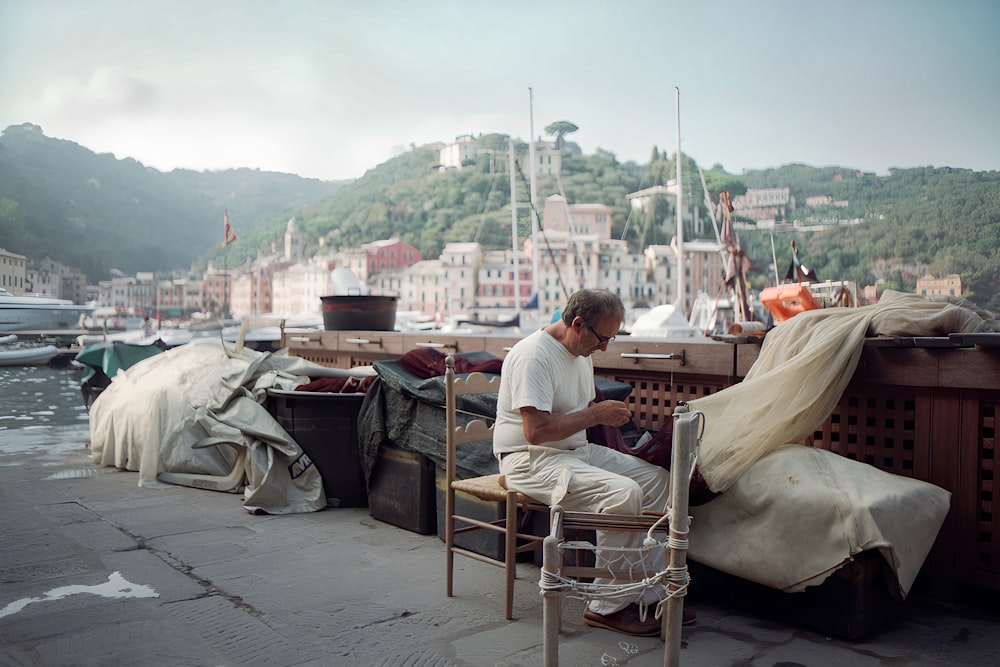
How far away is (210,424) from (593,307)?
3.74 meters

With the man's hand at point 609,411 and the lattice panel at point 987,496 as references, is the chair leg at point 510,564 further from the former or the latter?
the lattice panel at point 987,496

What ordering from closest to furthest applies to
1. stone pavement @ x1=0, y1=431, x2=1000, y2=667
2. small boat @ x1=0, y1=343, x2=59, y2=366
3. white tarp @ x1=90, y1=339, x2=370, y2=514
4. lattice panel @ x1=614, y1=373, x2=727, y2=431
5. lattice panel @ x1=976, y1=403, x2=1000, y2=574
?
1. stone pavement @ x1=0, y1=431, x2=1000, y2=667
2. lattice panel @ x1=976, y1=403, x2=1000, y2=574
3. lattice panel @ x1=614, y1=373, x2=727, y2=431
4. white tarp @ x1=90, y1=339, x2=370, y2=514
5. small boat @ x1=0, y1=343, x2=59, y2=366

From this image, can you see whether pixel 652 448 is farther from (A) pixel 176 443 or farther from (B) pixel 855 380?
(A) pixel 176 443

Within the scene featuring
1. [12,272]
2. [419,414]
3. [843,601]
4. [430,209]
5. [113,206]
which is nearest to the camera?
[843,601]

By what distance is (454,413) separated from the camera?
11.5 feet

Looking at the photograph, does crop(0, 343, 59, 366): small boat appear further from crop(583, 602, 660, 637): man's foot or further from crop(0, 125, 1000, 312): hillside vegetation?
crop(583, 602, 660, 637): man's foot

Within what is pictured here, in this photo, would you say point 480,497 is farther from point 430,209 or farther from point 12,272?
point 430,209

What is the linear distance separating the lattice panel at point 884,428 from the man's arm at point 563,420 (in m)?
1.24

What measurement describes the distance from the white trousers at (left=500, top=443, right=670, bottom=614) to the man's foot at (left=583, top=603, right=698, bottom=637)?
27 mm

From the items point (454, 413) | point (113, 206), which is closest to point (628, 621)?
point (454, 413)

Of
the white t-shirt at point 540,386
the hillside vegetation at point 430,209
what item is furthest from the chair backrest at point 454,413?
the hillside vegetation at point 430,209

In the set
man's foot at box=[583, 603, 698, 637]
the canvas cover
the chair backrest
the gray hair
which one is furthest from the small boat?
man's foot at box=[583, 603, 698, 637]

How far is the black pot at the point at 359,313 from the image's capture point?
8.27m

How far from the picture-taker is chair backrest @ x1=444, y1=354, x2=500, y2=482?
3473 mm
